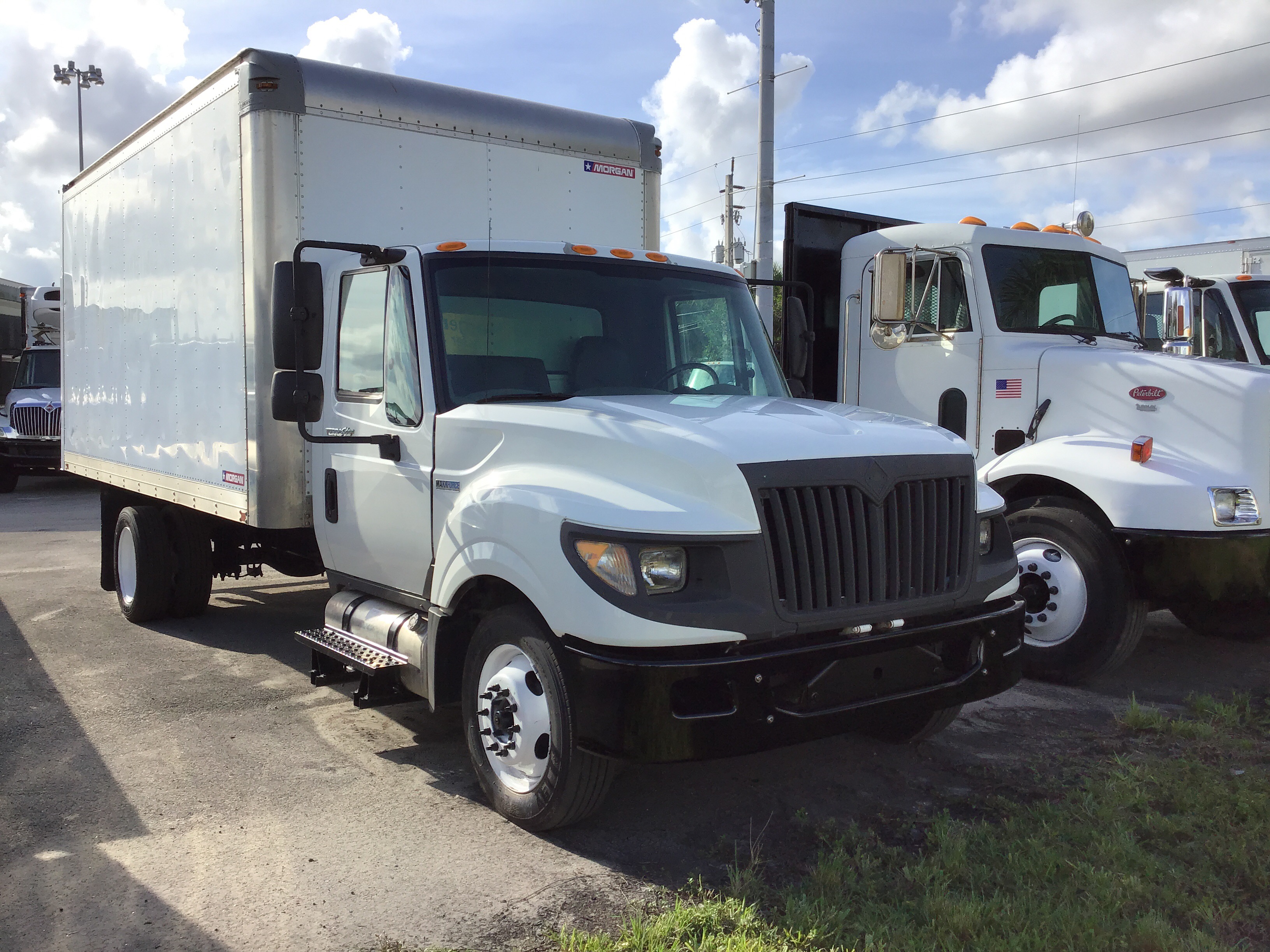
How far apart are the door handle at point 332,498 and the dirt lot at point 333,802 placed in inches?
41.9

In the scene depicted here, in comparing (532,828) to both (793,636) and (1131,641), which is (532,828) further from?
(1131,641)

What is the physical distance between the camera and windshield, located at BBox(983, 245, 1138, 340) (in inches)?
262

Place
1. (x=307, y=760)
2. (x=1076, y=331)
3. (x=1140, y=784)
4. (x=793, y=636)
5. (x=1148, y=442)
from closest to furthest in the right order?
(x=793, y=636)
(x=1140, y=784)
(x=307, y=760)
(x=1148, y=442)
(x=1076, y=331)

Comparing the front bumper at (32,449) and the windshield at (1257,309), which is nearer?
the windshield at (1257,309)

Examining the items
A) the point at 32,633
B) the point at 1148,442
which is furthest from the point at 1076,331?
the point at 32,633

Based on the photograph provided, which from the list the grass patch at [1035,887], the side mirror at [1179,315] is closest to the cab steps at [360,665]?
the grass patch at [1035,887]

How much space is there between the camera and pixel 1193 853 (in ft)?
12.6

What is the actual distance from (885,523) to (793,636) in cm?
55

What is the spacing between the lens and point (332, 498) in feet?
17.6

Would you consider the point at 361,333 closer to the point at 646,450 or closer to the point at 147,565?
the point at 646,450

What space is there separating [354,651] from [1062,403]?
13.9 ft

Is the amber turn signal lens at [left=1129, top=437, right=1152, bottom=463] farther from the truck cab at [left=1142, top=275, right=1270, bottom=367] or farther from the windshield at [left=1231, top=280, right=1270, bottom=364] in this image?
the windshield at [left=1231, top=280, right=1270, bottom=364]

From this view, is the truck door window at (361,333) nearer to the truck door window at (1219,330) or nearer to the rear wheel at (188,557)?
the rear wheel at (188,557)

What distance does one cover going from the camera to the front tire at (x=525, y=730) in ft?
12.3
